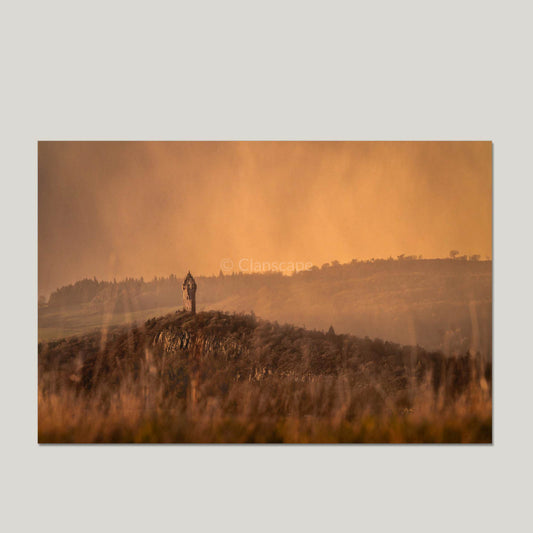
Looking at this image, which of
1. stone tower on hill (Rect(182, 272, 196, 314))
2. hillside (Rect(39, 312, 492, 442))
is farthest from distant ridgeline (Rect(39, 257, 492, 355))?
hillside (Rect(39, 312, 492, 442))

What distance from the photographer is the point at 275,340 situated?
219 inches

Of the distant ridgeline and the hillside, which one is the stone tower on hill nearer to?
the distant ridgeline

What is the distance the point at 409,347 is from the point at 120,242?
13.6 ft

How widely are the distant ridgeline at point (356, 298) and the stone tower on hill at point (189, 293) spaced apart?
7cm

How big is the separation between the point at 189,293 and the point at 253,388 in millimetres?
1518

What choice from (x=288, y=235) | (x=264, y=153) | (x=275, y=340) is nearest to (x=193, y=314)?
(x=275, y=340)

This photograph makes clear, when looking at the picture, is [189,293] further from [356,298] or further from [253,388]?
[356,298]

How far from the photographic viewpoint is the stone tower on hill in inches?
223

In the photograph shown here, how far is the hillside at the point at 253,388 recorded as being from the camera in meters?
5.39

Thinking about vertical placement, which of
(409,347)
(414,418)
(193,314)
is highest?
(193,314)

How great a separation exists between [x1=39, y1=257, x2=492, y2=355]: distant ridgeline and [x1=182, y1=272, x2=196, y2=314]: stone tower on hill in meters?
0.07

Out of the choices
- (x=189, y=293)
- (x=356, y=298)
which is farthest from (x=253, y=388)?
(x=356, y=298)

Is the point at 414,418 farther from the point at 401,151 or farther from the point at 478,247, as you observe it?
the point at 401,151

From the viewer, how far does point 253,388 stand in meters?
5.47
